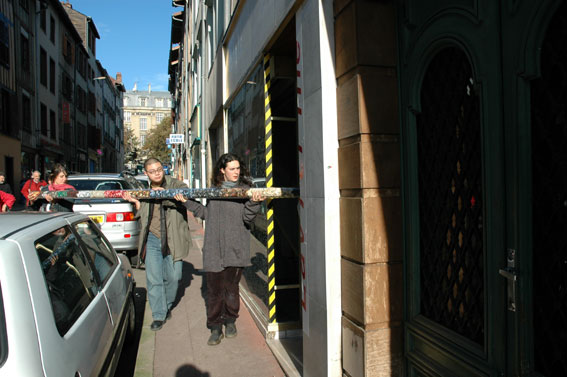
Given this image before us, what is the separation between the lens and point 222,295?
14.5ft

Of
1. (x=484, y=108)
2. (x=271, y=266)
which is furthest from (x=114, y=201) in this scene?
(x=484, y=108)

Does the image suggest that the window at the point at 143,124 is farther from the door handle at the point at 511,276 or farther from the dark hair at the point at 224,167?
the door handle at the point at 511,276

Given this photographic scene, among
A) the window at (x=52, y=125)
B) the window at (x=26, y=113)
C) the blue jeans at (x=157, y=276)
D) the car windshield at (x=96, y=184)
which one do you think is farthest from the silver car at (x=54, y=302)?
the window at (x=52, y=125)

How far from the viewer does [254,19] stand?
17.3ft

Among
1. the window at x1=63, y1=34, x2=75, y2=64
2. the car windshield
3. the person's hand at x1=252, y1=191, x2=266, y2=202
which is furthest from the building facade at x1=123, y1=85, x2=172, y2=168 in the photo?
the person's hand at x1=252, y1=191, x2=266, y2=202

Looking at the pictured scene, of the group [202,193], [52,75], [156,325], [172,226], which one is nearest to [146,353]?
[156,325]

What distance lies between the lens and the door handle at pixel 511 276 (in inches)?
69.6

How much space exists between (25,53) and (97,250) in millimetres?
24379

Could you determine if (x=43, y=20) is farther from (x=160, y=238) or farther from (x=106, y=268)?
(x=106, y=268)

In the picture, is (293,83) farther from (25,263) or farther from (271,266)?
(25,263)

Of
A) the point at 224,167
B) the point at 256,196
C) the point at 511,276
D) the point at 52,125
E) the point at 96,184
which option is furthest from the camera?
the point at 52,125

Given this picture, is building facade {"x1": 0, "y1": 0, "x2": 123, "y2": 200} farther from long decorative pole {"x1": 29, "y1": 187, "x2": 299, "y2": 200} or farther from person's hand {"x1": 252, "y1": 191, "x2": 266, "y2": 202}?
person's hand {"x1": 252, "y1": 191, "x2": 266, "y2": 202}

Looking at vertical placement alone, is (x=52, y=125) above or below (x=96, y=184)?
above

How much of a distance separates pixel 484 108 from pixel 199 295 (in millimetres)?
5310
